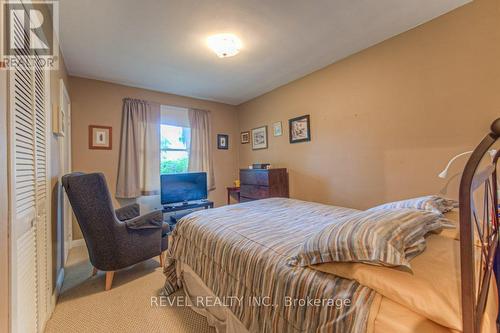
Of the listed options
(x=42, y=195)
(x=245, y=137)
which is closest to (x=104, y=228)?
(x=42, y=195)

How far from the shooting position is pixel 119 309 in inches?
69.7

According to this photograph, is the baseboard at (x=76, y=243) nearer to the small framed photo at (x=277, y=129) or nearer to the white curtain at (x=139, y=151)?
the white curtain at (x=139, y=151)

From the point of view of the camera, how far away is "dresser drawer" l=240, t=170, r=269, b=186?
3.54 meters

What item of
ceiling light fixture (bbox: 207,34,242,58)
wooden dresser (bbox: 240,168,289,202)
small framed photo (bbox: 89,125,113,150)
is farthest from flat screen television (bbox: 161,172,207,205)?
ceiling light fixture (bbox: 207,34,242,58)

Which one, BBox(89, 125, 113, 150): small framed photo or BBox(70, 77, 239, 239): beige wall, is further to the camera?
BBox(89, 125, 113, 150): small framed photo

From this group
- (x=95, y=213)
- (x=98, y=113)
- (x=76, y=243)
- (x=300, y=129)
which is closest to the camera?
(x=95, y=213)

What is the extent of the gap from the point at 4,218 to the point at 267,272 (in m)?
1.20

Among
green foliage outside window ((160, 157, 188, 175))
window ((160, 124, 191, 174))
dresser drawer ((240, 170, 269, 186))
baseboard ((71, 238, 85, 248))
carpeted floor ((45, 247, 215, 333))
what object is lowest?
carpeted floor ((45, 247, 215, 333))

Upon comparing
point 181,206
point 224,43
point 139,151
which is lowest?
point 181,206

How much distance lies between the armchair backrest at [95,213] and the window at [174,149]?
1976 mm

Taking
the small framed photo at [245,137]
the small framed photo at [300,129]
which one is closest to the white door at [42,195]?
the small framed photo at [300,129]

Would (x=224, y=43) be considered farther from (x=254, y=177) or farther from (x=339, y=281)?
(x=339, y=281)

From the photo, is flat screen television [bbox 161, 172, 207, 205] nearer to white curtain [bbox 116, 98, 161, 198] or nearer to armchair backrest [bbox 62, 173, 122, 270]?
white curtain [bbox 116, 98, 161, 198]

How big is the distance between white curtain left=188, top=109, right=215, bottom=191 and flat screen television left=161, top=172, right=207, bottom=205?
0.28 meters
